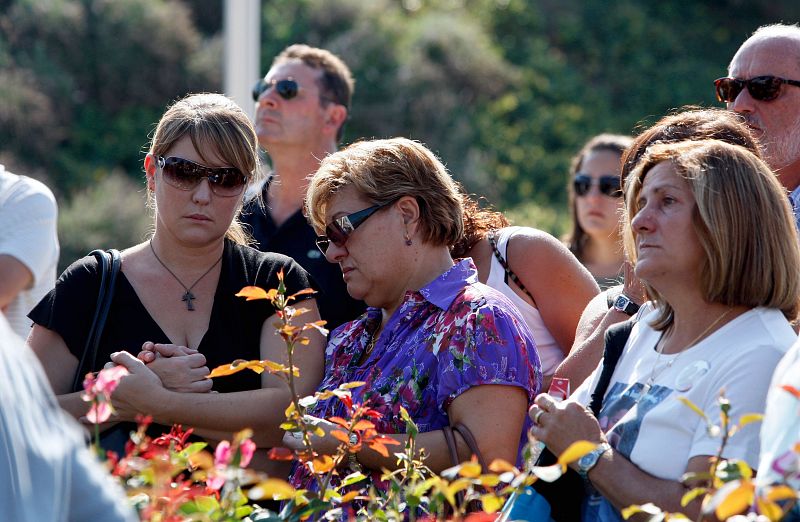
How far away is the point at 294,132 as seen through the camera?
5238 mm

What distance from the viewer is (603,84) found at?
19219mm

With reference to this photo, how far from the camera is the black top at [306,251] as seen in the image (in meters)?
4.02

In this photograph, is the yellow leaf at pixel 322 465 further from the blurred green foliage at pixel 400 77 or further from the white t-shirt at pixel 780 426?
the blurred green foliage at pixel 400 77

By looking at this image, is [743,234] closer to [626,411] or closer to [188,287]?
[626,411]

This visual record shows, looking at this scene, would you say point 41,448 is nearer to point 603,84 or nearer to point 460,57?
point 460,57

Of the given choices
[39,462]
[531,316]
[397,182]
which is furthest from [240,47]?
[39,462]

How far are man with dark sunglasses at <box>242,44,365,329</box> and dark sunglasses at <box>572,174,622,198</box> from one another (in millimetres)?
1306

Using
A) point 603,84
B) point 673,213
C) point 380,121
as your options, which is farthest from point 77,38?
point 673,213

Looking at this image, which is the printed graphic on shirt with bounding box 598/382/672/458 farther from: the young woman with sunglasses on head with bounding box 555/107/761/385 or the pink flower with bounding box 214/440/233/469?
the pink flower with bounding box 214/440/233/469

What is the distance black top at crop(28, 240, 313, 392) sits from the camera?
11.1 ft

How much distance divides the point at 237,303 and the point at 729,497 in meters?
2.13

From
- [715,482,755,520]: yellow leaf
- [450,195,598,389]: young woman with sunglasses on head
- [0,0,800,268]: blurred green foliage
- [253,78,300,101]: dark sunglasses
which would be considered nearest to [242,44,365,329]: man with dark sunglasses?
[253,78,300,101]: dark sunglasses

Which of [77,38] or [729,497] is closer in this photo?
[729,497]

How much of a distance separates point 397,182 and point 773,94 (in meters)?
1.42
